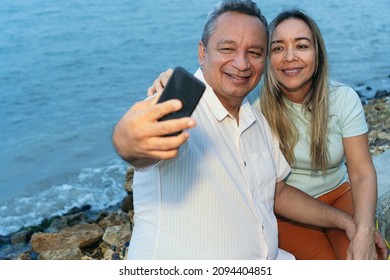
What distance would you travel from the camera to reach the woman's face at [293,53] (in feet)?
11.1

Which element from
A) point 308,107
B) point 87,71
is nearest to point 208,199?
point 308,107

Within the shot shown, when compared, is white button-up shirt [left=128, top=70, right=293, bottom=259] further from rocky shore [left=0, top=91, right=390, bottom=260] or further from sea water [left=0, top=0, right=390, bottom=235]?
rocky shore [left=0, top=91, right=390, bottom=260]

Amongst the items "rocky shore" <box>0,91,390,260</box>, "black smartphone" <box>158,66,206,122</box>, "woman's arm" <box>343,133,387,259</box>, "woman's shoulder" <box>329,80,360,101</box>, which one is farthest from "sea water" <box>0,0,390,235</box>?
"black smartphone" <box>158,66,206,122</box>

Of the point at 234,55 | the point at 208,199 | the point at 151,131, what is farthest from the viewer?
the point at 234,55

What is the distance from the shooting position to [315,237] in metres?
3.54

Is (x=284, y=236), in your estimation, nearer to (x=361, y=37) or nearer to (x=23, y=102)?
(x=23, y=102)

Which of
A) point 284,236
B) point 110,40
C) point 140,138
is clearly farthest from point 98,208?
point 110,40

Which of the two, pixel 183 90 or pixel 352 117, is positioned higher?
pixel 183 90

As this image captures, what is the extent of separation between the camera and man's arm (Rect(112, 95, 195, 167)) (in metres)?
1.69

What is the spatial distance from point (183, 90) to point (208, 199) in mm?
854

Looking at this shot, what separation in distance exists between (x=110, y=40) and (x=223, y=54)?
19.6 meters

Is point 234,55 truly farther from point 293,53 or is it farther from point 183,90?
point 183,90

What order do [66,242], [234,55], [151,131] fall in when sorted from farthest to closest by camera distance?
[66,242], [234,55], [151,131]
